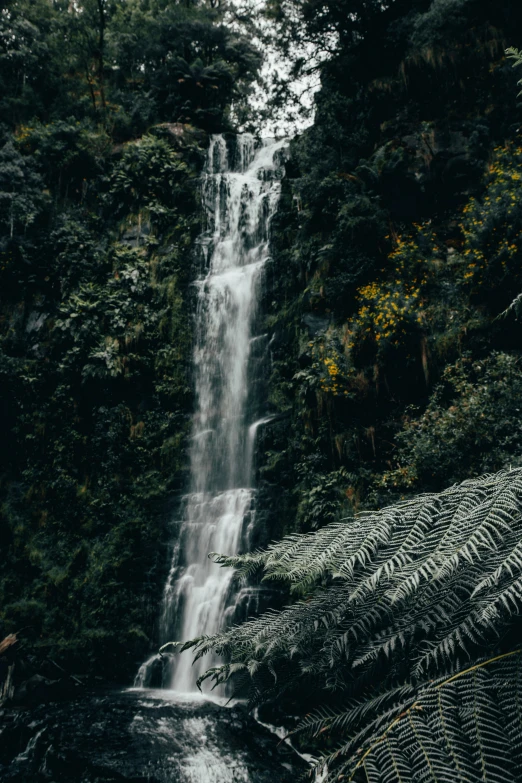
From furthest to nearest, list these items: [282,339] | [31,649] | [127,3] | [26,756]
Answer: [127,3] → [282,339] → [31,649] → [26,756]

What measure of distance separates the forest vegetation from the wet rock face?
0.97m

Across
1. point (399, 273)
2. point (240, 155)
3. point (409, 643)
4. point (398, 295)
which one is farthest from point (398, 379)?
point (240, 155)

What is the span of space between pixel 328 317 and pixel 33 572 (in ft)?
28.4

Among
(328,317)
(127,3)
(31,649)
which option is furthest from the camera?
(127,3)

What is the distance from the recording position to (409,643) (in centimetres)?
141

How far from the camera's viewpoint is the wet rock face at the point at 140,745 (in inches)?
211

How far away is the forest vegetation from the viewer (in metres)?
8.48

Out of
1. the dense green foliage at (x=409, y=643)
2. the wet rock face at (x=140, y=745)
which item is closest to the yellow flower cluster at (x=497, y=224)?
the dense green foliage at (x=409, y=643)

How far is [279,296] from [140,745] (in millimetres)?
9525

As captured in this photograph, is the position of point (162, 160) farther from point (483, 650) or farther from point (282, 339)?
point (483, 650)

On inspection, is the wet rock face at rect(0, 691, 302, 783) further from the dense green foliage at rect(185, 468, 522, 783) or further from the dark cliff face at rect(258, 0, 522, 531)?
the dense green foliage at rect(185, 468, 522, 783)

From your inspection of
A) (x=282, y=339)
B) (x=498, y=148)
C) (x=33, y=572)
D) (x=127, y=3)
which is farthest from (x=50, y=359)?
(x=127, y=3)

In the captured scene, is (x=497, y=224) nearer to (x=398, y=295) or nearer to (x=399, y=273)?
(x=399, y=273)

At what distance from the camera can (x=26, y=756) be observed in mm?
5926
